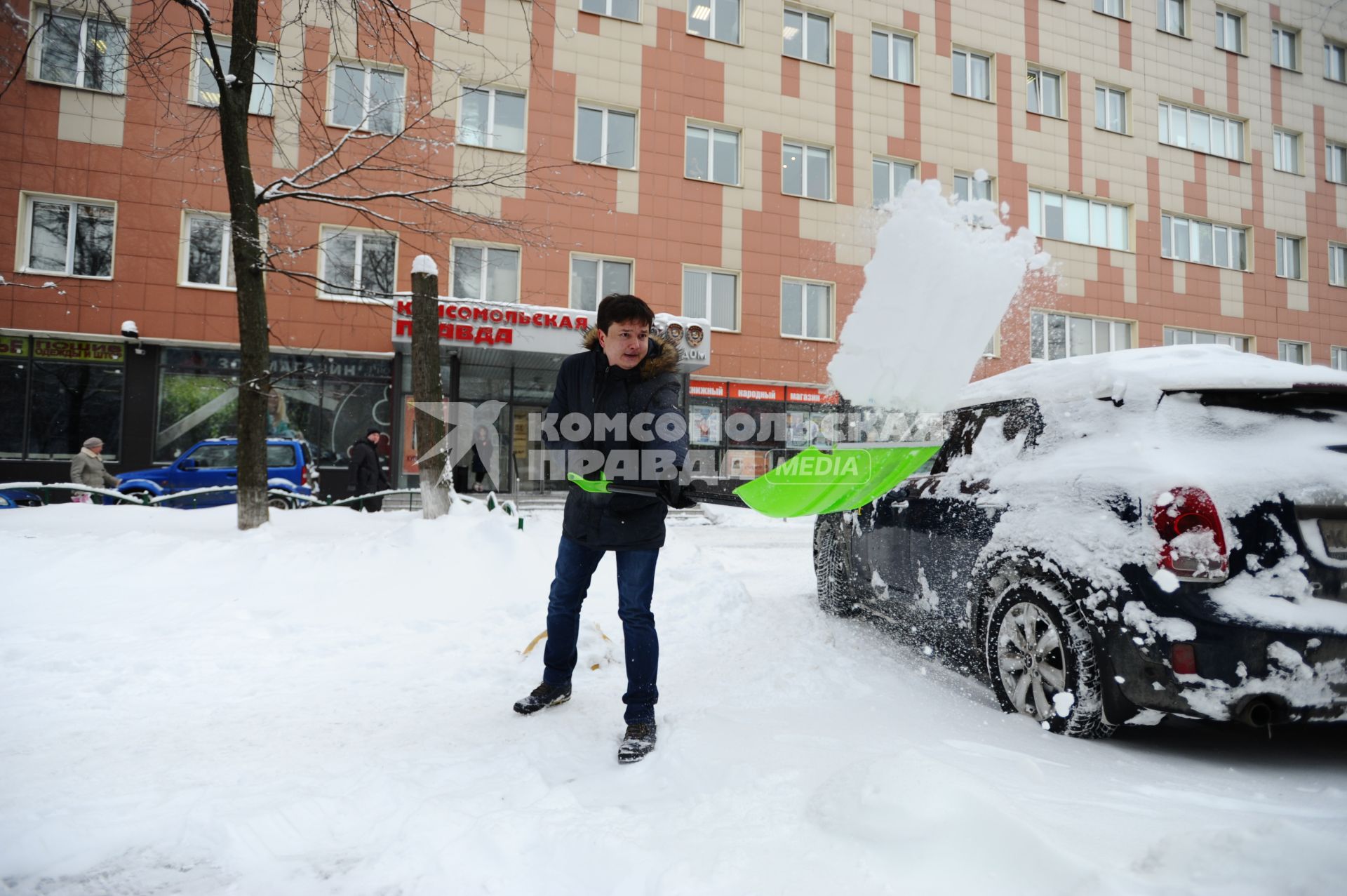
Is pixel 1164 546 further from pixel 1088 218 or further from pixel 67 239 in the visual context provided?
pixel 1088 218

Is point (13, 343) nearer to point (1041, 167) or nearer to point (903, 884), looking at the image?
point (903, 884)

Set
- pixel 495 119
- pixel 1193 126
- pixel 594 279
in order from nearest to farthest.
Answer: pixel 495 119 → pixel 594 279 → pixel 1193 126

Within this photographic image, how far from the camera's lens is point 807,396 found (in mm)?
19094

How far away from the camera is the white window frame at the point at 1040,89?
69.2 ft

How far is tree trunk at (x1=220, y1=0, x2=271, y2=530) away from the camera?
750 cm

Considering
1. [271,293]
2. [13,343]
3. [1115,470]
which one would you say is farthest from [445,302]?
[1115,470]

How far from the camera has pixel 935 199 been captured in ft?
19.2

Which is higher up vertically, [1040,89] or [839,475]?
[1040,89]

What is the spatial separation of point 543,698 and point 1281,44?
109 ft

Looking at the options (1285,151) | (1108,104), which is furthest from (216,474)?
(1285,151)

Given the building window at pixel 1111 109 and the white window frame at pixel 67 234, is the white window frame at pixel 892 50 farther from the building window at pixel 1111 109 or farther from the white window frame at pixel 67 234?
Result: the white window frame at pixel 67 234

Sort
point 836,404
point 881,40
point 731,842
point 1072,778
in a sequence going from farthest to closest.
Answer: point 881,40 < point 836,404 < point 1072,778 < point 731,842

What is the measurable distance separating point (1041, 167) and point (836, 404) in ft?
31.7

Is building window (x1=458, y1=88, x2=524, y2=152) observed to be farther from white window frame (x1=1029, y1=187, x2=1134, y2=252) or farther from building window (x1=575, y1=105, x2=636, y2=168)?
white window frame (x1=1029, y1=187, x2=1134, y2=252)
